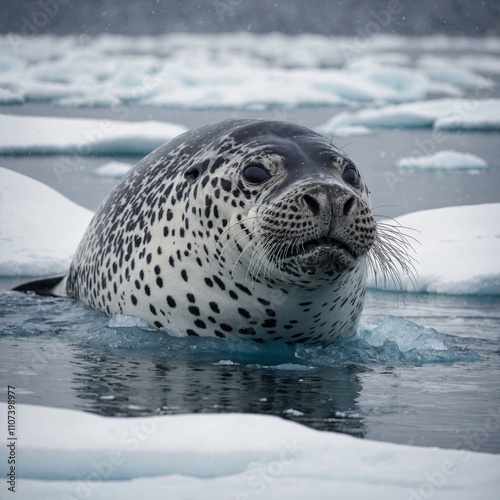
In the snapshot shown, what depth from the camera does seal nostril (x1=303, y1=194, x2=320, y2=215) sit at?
4.26 meters

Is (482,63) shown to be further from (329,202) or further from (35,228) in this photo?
(329,202)

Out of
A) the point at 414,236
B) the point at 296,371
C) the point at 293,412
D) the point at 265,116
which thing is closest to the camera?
the point at 293,412

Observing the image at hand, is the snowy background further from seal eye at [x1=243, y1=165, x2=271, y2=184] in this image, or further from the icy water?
seal eye at [x1=243, y1=165, x2=271, y2=184]

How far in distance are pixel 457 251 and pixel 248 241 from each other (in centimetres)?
324

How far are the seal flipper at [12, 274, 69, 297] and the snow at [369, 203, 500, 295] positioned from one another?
207cm

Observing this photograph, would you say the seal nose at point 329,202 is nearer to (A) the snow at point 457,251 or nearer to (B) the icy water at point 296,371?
(B) the icy water at point 296,371

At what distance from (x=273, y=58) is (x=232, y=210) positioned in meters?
29.5

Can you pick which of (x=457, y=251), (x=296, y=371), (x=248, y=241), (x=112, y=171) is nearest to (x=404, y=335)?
(x=296, y=371)

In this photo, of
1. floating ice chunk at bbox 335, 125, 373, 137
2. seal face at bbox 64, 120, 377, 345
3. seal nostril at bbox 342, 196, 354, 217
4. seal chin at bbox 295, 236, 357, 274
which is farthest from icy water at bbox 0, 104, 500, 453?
floating ice chunk at bbox 335, 125, 373, 137

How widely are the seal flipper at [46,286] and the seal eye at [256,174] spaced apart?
2166mm

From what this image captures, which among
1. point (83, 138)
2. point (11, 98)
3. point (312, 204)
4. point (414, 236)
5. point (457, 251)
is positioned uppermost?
point (11, 98)

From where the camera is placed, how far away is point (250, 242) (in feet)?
14.9

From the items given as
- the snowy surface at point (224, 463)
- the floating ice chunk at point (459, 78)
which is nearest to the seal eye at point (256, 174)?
the snowy surface at point (224, 463)

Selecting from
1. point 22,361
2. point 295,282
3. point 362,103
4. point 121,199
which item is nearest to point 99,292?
point 121,199
